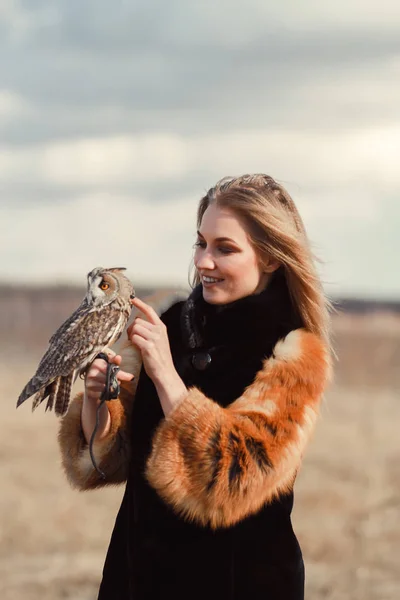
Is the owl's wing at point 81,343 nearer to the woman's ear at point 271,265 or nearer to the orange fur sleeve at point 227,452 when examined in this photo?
the orange fur sleeve at point 227,452

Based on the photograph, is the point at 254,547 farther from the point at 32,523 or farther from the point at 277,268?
the point at 32,523

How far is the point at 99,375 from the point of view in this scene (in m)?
3.58

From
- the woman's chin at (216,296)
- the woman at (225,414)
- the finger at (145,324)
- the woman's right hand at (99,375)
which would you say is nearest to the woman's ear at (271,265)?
the woman at (225,414)

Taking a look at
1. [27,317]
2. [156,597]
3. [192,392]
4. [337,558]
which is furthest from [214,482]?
[27,317]

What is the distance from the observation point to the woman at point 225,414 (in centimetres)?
334

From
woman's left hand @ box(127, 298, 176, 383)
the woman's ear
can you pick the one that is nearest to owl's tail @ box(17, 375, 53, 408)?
woman's left hand @ box(127, 298, 176, 383)

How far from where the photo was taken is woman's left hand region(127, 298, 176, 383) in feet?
11.0

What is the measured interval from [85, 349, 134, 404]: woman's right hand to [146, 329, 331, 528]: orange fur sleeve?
25 centimetres

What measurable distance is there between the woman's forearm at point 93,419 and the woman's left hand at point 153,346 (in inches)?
16.0

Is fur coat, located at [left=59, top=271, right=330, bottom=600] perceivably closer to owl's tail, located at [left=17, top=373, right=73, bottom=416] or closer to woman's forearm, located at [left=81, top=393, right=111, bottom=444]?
woman's forearm, located at [left=81, top=393, right=111, bottom=444]

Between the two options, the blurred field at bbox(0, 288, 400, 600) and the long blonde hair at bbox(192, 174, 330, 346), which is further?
the blurred field at bbox(0, 288, 400, 600)

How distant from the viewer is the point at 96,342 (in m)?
3.58

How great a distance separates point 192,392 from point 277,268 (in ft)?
1.99

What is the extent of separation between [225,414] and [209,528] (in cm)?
43
